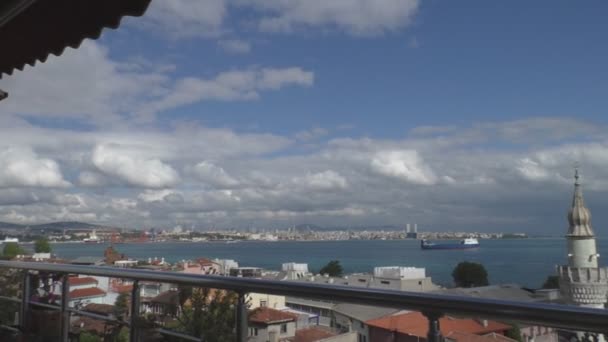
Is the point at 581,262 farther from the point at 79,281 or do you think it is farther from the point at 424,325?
the point at 424,325

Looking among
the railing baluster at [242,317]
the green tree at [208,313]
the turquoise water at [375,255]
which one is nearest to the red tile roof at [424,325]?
the railing baluster at [242,317]

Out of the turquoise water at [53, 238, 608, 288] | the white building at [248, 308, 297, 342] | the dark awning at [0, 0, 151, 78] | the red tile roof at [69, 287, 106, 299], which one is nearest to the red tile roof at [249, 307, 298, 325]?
the white building at [248, 308, 297, 342]

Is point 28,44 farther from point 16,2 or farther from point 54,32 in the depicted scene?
point 16,2

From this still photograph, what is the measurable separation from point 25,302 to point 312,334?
2.89 meters

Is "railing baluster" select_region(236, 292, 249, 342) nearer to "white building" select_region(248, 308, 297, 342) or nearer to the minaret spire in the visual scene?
"white building" select_region(248, 308, 297, 342)

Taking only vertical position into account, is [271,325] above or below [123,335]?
above

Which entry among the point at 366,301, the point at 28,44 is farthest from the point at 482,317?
the point at 28,44

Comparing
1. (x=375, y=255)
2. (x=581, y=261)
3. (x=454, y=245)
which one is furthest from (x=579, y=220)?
(x=454, y=245)

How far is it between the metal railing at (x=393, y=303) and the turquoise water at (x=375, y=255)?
6741 millimetres

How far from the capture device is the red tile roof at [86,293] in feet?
10.5

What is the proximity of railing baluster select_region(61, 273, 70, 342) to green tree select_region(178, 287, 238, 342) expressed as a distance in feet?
4.32

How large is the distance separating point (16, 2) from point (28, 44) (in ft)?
2.17

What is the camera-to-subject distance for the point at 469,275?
4372cm

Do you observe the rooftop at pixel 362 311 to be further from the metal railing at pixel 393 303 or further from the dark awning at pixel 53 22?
the dark awning at pixel 53 22
